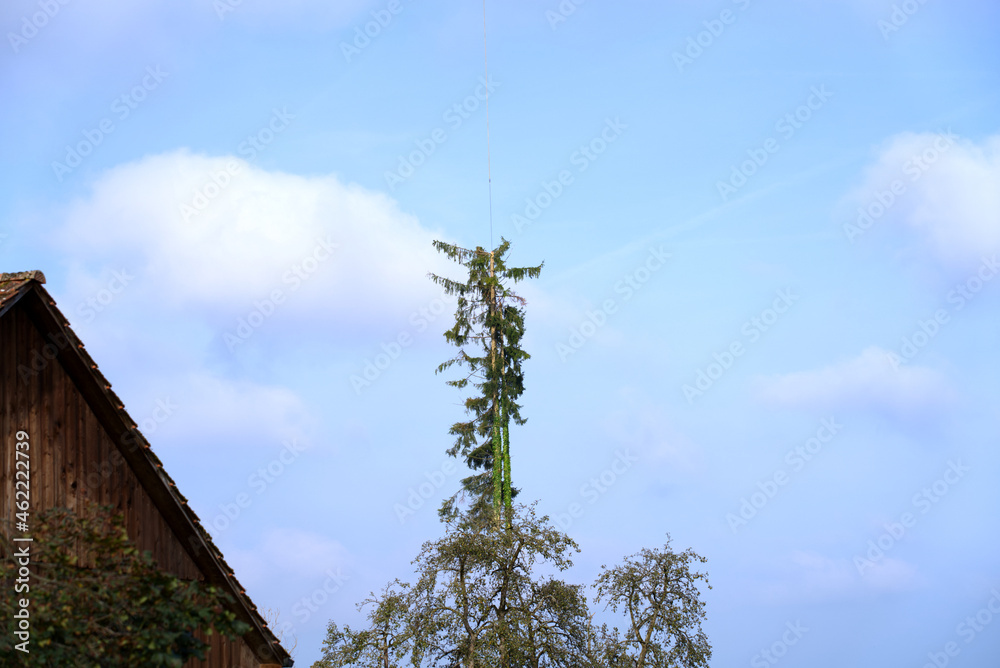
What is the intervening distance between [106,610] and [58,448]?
151 inches

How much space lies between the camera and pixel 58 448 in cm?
1494

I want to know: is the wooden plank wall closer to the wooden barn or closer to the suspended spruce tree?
the wooden barn

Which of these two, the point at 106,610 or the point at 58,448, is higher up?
the point at 58,448

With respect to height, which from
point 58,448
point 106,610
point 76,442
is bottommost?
point 106,610

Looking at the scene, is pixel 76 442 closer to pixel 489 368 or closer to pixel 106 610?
pixel 106 610

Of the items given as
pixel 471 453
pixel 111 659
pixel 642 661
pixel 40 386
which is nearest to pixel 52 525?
pixel 111 659

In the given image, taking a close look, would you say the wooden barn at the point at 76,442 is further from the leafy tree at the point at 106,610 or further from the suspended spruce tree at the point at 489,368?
the suspended spruce tree at the point at 489,368

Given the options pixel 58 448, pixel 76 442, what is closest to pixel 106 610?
pixel 58 448

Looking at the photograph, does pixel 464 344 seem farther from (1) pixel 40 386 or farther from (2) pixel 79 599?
(2) pixel 79 599

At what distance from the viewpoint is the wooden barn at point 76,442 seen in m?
14.4

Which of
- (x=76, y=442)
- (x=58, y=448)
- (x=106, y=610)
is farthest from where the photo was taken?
(x=76, y=442)

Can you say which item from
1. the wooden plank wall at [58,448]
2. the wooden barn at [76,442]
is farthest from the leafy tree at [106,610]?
the wooden barn at [76,442]

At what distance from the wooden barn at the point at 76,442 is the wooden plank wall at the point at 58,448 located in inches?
0.6

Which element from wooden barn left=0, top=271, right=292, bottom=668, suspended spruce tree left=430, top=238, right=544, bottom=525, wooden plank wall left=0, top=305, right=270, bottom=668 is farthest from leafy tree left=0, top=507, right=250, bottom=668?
suspended spruce tree left=430, top=238, right=544, bottom=525
